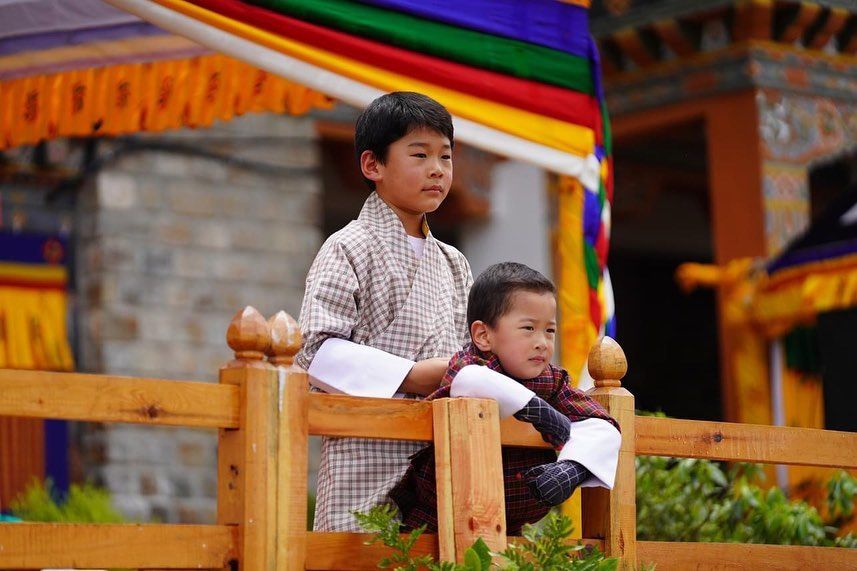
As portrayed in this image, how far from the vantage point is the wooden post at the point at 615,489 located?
12.0 ft

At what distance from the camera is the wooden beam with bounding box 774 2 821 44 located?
9336mm

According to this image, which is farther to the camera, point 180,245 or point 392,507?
point 180,245

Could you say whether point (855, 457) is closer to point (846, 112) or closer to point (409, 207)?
point (409, 207)

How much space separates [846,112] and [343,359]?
7.08 meters

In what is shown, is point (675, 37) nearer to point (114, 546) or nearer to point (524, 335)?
point (524, 335)

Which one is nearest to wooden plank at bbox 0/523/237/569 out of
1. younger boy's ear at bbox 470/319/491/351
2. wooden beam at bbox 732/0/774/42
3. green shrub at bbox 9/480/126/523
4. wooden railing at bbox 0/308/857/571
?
wooden railing at bbox 0/308/857/571

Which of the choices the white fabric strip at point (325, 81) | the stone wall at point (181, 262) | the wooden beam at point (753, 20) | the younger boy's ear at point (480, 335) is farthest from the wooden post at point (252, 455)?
the wooden beam at point (753, 20)

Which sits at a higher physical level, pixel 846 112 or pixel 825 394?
pixel 846 112

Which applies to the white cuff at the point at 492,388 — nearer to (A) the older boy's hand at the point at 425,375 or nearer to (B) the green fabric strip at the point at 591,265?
(A) the older boy's hand at the point at 425,375

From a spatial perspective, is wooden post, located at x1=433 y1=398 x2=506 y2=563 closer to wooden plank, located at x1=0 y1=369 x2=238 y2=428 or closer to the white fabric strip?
wooden plank, located at x1=0 y1=369 x2=238 y2=428

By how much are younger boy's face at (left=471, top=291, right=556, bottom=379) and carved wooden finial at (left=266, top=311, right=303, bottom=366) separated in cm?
48

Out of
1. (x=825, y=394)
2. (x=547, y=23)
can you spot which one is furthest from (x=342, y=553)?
(x=825, y=394)

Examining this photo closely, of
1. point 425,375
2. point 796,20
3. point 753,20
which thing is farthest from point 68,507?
point 796,20

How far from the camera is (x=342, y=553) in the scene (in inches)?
130
